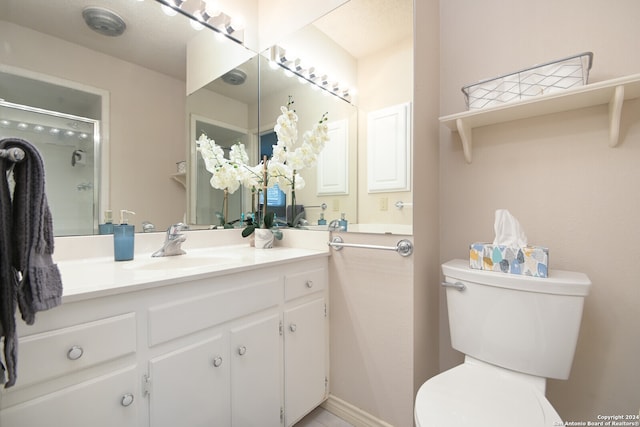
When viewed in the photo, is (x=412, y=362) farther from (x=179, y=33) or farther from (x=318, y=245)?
(x=179, y=33)

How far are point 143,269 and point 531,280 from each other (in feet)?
4.59

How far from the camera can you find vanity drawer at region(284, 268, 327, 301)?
4.09 feet

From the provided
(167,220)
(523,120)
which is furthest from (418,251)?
(167,220)

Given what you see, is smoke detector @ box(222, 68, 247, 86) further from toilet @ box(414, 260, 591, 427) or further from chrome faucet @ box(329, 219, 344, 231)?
toilet @ box(414, 260, 591, 427)

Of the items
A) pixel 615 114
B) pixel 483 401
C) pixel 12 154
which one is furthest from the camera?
pixel 615 114

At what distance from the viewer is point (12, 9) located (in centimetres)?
102

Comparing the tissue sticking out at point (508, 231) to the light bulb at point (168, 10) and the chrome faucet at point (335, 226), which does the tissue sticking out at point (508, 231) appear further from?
the light bulb at point (168, 10)

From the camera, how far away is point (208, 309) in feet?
3.14

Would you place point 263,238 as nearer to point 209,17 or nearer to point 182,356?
point 182,356

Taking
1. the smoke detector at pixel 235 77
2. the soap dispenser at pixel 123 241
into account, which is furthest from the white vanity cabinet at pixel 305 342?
the smoke detector at pixel 235 77

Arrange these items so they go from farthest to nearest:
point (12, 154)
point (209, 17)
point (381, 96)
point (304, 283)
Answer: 1. point (209, 17)
2. point (381, 96)
3. point (304, 283)
4. point (12, 154)

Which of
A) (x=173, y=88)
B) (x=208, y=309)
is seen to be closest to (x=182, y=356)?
(x=208, y=309)

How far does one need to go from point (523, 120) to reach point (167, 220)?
1724 mm

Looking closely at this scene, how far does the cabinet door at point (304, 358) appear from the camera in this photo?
4.08 feet
